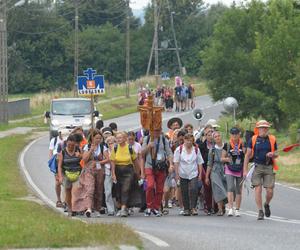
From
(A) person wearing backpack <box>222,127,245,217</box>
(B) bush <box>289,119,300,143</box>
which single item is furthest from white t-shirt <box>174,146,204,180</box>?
(B) bush <box>289,119,300,143</box>

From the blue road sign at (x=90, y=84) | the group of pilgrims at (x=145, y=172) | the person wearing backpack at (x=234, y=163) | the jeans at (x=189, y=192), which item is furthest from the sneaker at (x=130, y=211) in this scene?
the blue road sign at (x=90, y=84)

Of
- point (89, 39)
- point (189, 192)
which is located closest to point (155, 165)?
point (189, 192)

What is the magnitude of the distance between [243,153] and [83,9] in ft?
314

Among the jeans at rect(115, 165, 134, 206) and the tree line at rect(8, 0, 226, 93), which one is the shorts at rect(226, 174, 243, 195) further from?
the tree line at rect(8, 0, 226, 93)

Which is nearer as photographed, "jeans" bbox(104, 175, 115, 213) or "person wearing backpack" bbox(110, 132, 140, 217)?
"person wearing backpack" bbox(110, 132, 140, 217)

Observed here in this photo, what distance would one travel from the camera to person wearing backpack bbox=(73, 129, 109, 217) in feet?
60.0

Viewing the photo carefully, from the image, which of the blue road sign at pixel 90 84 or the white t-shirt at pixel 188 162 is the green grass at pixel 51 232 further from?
the blue road sign at pixel 90 84

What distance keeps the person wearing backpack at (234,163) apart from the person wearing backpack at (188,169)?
595 mm

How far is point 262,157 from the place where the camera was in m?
17.5

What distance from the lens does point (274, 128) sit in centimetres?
4706

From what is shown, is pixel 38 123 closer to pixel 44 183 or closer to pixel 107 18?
pixel 44 183

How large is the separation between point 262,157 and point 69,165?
348cm

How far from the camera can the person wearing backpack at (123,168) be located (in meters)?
18.4

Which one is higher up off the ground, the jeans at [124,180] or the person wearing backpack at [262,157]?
the person wearing backpack at [262,157]
